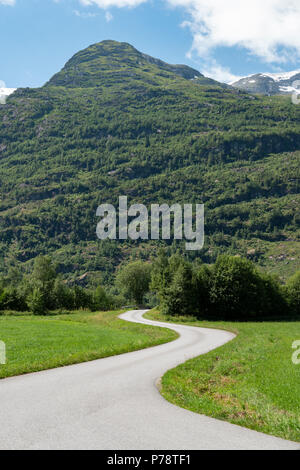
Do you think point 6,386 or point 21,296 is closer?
point 6,386

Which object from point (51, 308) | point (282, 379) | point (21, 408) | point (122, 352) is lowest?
point (51, 308)

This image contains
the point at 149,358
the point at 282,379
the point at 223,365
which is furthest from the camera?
the point at 149,358

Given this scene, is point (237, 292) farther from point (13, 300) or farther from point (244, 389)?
point (244, 389)

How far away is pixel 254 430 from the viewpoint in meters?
10.2

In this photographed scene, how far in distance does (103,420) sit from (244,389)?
7429 millimetres

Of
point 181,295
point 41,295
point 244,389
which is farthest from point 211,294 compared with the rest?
point 244,389

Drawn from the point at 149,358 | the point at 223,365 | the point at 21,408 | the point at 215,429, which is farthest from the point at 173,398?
the point at 149,358

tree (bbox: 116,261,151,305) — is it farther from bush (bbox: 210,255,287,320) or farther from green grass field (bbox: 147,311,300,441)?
green grass field (bbox: 147,311,300,441)

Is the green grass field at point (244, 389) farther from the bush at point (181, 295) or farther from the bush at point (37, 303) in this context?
the bush at point (37, 303)

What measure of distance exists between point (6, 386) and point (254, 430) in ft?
34.7

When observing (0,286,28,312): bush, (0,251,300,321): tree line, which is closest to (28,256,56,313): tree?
(0,251,300,321): tree line

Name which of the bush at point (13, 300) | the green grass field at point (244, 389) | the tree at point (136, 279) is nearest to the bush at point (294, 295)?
the tree at point (136, 279)

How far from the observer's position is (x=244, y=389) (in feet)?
49.7

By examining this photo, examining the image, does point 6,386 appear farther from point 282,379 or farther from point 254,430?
point 282,379
